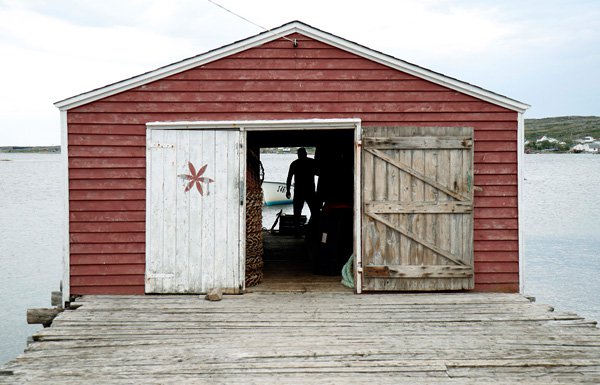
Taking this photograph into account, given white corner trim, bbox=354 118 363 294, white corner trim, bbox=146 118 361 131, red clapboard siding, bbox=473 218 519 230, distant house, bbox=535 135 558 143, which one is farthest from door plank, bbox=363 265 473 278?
distant house, bbox=535 135 558 143

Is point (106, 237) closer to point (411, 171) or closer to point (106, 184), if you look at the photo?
point (106, 184)

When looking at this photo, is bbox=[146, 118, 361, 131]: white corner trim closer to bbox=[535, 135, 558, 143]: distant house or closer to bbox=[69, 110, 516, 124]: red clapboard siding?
bbox=[69, 110, 516, 124]: red clapboard siding

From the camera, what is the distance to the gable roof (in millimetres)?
8320

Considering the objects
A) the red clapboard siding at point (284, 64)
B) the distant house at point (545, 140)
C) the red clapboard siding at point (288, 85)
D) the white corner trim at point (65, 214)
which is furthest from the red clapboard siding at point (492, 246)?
the distant house at point (545, 140)

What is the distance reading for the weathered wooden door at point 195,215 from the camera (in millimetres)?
8422

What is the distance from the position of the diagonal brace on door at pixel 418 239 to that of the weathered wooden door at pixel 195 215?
1.73 meters

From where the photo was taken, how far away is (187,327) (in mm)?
6934

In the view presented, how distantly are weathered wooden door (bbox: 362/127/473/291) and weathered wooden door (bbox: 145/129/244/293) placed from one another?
1.66 metres

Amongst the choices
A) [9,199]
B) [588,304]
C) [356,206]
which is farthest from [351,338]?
[9,199]

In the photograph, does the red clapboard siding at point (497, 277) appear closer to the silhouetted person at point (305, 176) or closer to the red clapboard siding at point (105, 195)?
the red clapboard siding at point (105, 195)

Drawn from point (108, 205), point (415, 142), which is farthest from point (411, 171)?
point (108, 205)

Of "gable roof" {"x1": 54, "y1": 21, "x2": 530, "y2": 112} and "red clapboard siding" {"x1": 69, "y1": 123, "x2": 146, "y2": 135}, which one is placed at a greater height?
"gable roof" {"x1": 54, "y1": 21, "x2": 530, "y2": 112}

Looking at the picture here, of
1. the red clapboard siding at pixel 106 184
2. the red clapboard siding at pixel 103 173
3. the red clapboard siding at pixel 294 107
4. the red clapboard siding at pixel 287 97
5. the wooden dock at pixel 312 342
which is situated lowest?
the wooden dock at pixel 312 342

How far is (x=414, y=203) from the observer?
842 centimetres
